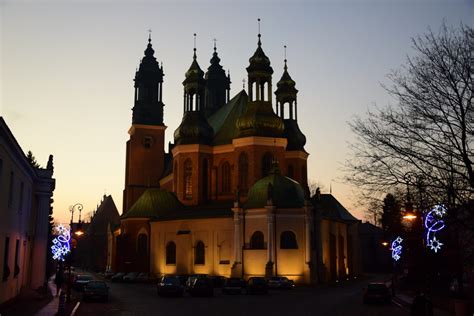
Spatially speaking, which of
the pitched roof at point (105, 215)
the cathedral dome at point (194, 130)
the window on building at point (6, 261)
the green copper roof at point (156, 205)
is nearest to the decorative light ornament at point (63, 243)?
the window on building at point (6, 261)

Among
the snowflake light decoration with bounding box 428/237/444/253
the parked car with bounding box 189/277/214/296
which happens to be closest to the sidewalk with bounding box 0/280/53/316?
the parked car with bounding box 189/277/214/296

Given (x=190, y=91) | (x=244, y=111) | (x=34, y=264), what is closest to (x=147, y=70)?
(x=190, y=91)

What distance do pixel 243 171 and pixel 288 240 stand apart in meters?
10.8

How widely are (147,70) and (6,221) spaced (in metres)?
53.0

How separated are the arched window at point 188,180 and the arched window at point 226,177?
11.8ft

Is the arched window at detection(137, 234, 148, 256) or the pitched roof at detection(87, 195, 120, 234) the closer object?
the arched window at detection(137, 234, 148, 256)

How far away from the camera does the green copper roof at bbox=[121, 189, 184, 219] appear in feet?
205

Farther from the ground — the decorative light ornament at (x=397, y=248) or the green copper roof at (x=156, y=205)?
the green copper roof at (x=156, y=205)

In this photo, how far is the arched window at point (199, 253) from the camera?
2208 inches

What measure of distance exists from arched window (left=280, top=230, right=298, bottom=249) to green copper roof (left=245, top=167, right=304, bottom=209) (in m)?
2.52

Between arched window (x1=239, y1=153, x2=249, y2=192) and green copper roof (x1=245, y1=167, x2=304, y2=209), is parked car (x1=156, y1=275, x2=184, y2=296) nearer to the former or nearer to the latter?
green copper roof (x1=245, y1=167, x2=304, y2=209)

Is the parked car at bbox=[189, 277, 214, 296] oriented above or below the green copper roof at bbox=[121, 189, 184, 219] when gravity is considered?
below

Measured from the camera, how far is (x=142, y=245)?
63.0m

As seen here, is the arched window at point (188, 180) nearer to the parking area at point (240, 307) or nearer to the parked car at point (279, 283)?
the parked car at point (279, 283)
